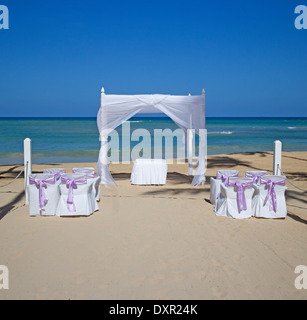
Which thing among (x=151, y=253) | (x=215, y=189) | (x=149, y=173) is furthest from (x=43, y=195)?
(x=149, y=173)

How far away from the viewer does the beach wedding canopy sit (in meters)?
8.81

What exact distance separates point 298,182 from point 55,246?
7400mm

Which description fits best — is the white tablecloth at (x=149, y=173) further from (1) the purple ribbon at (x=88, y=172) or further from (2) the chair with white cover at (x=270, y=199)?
(2) the chair with white cover at (x=270, y=199)

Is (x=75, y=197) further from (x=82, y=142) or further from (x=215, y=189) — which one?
(x=82, y=142)

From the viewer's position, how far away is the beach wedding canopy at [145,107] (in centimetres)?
881

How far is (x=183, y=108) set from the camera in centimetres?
920

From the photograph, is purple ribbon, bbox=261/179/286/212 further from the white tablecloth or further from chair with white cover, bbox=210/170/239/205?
the white tablecloth

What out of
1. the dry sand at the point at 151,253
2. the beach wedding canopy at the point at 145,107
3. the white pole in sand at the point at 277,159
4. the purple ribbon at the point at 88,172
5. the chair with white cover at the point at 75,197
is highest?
the beach wedding canopy at the point at 145,107

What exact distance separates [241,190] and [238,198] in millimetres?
164

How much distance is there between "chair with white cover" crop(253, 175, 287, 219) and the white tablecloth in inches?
136

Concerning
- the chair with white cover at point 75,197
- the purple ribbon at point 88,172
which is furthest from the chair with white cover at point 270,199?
the purple ribbon at point 88,172
